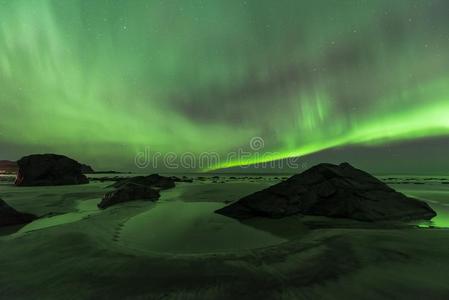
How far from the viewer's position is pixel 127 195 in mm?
14023

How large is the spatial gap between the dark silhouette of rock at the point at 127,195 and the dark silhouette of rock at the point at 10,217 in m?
3.73

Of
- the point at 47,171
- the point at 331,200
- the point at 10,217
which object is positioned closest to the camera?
the point at 10,217

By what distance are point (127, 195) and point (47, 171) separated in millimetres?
34818

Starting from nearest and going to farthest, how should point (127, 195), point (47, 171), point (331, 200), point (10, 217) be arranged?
point (10, 217), point (331, 200), point (127, 195), point (47, 171)

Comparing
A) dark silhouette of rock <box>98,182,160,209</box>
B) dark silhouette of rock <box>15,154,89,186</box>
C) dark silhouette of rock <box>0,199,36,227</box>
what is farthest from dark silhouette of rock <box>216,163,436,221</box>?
dark silhouette of rock <box>15,154,89,186</box>

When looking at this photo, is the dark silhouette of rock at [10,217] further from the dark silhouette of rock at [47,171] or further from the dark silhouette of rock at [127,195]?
the dark silhouette of rock at [47,171]

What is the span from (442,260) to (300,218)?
5118 mm

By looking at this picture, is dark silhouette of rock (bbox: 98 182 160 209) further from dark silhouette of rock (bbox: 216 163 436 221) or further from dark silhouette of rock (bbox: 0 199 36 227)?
dark silhouette of rock (bbox: 216 163 436 221)

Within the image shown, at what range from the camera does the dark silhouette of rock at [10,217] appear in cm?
808

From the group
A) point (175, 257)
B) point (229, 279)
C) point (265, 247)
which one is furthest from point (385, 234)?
point (175, 257)

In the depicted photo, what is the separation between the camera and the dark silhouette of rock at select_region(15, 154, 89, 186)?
117 feet

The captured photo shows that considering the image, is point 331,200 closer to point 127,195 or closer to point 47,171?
point 127,195

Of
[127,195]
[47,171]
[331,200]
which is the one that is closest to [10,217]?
[127,195]

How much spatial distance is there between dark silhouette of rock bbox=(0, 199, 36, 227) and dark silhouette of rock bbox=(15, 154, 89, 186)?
34.2 meters
